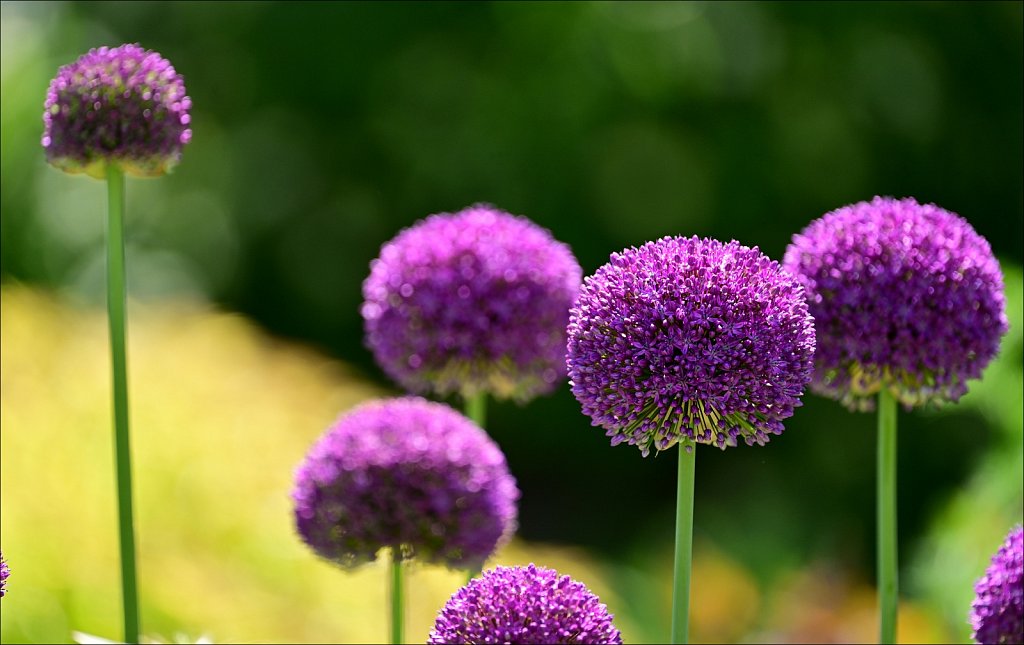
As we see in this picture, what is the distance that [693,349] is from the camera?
1.07 meters

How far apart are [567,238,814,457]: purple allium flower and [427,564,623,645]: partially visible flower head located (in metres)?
0.14

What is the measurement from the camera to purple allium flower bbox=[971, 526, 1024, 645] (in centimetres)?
108

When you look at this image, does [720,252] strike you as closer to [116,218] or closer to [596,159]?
[116,218]

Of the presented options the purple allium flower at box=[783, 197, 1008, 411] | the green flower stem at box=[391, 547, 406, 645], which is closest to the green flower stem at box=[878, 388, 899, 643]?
the purple allium flower at box=[783, 197, 1008, 411]

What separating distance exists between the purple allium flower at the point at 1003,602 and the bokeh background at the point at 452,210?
62.1 inches

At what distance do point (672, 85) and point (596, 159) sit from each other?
50cm

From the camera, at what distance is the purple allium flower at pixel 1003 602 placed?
1080 mm

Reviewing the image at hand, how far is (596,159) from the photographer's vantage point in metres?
6.09

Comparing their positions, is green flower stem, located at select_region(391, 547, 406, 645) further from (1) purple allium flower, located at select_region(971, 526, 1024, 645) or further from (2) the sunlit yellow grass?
(2) the sunlit yellow grass

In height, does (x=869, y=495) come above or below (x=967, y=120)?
below

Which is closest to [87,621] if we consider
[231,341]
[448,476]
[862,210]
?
[448,476]

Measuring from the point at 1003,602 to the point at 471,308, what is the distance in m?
0.78

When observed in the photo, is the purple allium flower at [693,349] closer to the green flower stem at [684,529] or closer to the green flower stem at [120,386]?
the green flower stem at [684,529]

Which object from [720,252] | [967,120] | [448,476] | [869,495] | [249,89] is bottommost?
[448,476]
